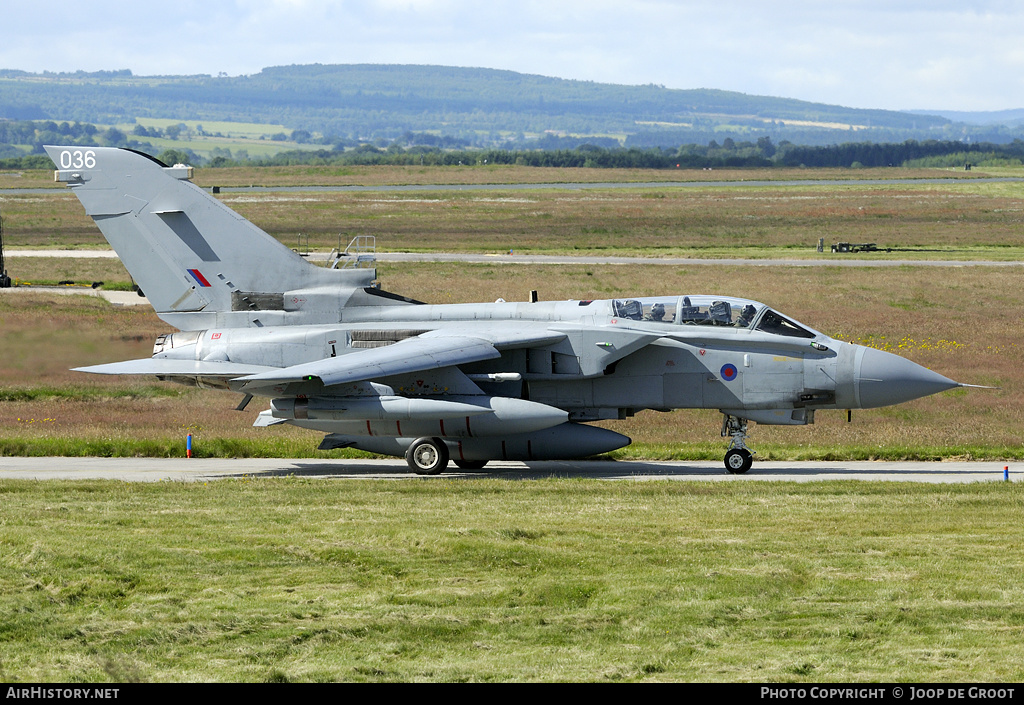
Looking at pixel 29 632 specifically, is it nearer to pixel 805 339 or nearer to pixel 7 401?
pixel 805 339

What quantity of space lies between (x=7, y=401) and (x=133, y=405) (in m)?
2.97

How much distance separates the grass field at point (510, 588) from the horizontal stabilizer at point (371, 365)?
2725 millimetres

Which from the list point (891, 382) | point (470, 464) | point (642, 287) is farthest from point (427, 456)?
point (642, 287)

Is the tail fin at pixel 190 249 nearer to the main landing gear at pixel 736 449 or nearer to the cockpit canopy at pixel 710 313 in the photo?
the cockpit canopy at pixel 710 313

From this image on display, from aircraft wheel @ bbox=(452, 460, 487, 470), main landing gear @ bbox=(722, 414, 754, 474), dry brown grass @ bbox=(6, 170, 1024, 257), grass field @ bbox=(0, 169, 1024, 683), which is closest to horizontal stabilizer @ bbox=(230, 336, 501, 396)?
grass field @ bbox=(0, 169, 1024, 683)

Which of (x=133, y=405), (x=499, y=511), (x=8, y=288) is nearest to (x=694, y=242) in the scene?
(x=8, y=288)

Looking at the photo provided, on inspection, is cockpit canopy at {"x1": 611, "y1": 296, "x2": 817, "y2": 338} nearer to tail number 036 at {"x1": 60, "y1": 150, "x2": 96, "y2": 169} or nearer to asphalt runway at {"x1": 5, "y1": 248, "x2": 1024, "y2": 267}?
tail number 036 at {"x1": 60, "y1": 150, "x2": 96, "y2": 169}

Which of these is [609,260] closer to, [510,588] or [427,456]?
[427,456]

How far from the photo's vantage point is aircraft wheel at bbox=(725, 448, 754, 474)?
19562mm

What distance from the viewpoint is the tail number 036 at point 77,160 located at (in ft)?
69.7

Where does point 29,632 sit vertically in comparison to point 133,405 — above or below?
above

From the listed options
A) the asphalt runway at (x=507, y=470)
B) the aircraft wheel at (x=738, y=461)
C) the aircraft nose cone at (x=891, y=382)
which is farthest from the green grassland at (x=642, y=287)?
the aircraft nose cone at (x=891, y=382)

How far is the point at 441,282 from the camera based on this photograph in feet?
151
